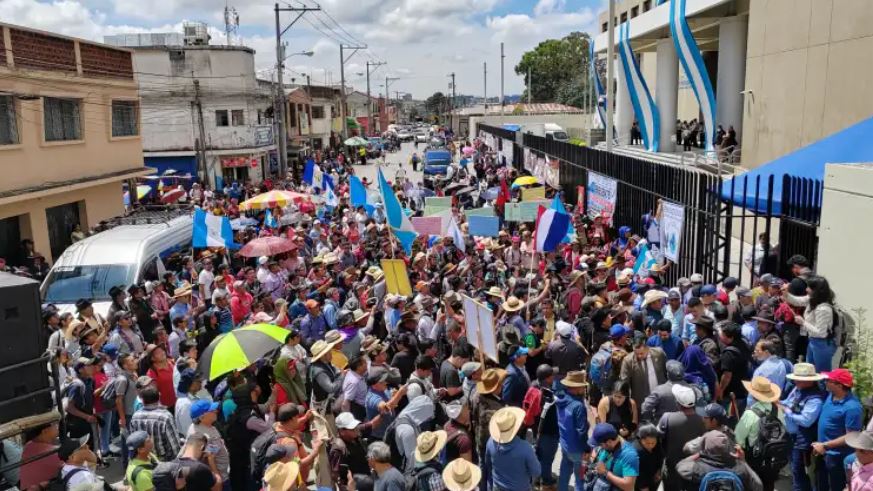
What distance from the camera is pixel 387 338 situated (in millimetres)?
8891

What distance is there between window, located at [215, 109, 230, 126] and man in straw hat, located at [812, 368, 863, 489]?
37976 millimetres

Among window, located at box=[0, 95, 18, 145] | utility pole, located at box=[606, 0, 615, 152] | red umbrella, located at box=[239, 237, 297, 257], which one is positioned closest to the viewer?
red umbrella, located at box=[239, 237, 297, 257]

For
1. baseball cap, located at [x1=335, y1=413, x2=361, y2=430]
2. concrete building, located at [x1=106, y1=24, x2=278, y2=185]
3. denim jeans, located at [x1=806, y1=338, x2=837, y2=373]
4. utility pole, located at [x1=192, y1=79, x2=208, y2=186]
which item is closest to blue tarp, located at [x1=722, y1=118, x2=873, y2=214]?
denim jeans, located at [x1=806, y1=338, x2=837, y2=373]

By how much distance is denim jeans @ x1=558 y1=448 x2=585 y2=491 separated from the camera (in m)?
6.18

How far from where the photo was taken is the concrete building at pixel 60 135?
16922 millimetres

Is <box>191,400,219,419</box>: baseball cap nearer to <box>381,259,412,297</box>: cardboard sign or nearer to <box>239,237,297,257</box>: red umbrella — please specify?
<box>381,259,412,297</box>: cardboard sign

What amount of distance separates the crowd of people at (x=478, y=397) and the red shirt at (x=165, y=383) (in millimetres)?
16

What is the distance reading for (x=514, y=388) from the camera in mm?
6578

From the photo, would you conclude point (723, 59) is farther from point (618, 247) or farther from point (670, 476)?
point (670, 476)

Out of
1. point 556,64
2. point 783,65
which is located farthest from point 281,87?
point 556,64

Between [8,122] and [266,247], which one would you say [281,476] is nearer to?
[266,247]

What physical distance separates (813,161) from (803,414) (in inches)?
233

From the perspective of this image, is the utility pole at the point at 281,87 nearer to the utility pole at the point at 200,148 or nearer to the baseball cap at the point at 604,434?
the utility pole at the point at 200,148

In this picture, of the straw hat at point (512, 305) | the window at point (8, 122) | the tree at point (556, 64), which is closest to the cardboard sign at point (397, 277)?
the straw hat at point (512, 305)
